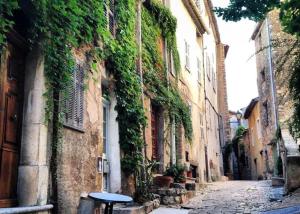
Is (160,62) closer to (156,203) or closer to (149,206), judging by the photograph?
(156,203)

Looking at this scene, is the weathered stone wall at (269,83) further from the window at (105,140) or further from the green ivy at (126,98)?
the window at (105,140)

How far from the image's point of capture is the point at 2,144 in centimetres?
468

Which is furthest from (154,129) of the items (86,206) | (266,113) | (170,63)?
(266,113)

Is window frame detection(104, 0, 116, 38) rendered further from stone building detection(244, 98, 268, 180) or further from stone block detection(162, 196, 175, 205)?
stone building detection(244, 98, 268, 180)

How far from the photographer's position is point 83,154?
20.0 ft

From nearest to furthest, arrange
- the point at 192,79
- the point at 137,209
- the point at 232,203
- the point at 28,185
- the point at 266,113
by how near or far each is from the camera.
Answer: the point at 28,185 < the point at 137,209 < the point at 232,203 < the point at 192,79 < the point at 266,113

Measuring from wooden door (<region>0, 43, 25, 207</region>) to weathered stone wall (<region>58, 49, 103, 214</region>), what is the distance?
66cm

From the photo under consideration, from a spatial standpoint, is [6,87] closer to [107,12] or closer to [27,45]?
[27,45]

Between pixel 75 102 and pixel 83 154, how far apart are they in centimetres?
80

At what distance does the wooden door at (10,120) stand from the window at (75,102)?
2.50 ft

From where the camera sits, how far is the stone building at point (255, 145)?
23.0 metres

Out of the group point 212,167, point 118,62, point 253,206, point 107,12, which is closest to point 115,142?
point 118,62

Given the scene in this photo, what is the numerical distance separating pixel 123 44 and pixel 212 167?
37.8ft

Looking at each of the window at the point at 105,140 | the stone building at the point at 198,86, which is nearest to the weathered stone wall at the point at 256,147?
the stone building at the point at 198,86
